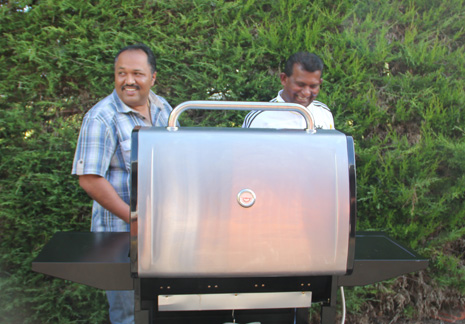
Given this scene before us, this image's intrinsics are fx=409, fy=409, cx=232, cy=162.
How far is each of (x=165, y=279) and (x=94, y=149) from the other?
2.50 ft

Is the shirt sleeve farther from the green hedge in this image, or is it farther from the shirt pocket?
the green hedge

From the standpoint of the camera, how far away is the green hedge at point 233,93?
111 inches

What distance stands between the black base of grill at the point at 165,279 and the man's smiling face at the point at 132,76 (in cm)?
78

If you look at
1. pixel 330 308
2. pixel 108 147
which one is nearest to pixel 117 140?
pixel 108 147

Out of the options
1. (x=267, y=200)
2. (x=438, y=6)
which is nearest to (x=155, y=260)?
(x=267, y=200)

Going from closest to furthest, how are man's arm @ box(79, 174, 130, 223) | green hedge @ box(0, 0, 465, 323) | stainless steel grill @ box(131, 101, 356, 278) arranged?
stainless steel grill @ box(131, 101, 356, 278)
man's arm @ box(79, 174, 130, 223)
green hedge @ box(0, 0, 465, 323)

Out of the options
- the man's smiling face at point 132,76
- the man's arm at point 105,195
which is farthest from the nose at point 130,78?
the man's arm at point 105,195

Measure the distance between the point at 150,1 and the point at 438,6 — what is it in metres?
2.17

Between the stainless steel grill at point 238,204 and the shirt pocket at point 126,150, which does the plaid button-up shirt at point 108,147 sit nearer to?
the shirt pocket at point 126,150

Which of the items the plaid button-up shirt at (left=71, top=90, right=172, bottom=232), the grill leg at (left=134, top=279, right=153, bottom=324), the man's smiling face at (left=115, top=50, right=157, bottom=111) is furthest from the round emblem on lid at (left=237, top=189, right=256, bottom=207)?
the man's smiling face at (left=115, top=50, right=157, bottom=111)

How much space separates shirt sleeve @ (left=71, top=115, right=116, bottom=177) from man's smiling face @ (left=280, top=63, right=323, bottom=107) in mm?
967

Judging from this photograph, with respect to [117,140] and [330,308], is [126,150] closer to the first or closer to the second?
[117,140]

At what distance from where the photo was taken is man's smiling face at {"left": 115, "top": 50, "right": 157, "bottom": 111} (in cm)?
197

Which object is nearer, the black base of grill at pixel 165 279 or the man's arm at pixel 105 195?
the black base of grill at pixel 165 279
